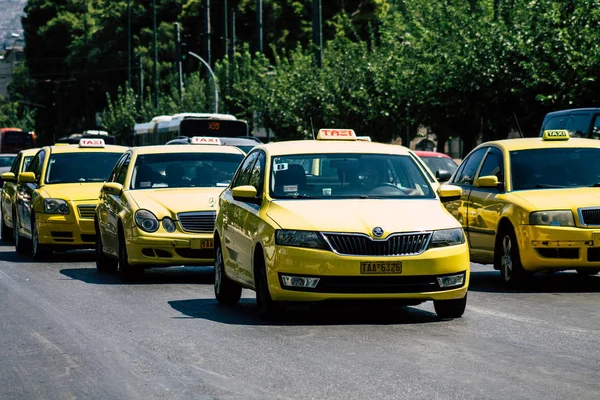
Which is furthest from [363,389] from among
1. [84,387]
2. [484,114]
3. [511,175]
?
[484,114]

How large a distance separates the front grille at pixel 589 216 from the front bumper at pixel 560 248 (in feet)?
0.30

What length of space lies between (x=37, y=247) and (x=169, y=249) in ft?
16.9

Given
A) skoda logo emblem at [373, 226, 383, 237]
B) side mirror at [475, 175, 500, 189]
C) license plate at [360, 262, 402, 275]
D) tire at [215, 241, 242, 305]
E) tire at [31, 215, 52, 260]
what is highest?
side mirror at [475, 175, 500, 189]

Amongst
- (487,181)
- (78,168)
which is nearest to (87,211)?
(78,168)

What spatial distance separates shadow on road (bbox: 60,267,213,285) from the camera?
1720cm

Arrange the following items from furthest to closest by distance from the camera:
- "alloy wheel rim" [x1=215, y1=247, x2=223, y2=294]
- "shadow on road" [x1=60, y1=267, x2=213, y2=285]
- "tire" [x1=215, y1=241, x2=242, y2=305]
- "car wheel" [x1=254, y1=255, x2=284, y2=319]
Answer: "shadow on road" [x1=60, y1=267, x2=213, y2=285] < "alloy wheel rim" [x1=215, y1=247, x2=223, y2=294] < "tire" [x1=215, y1=241, x2=242, y2=305] < "car wheel" [x1=254, y1=255, x2=284, y2=319]

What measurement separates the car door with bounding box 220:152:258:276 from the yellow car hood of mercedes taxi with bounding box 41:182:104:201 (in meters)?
6.80

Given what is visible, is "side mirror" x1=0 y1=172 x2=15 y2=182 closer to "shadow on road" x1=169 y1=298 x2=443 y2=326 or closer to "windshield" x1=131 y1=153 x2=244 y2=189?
"windshield" x1=131 y1=153 x2=244 y2=189

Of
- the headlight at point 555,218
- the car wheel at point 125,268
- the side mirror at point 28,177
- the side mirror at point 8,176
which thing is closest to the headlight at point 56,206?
the side mirror at point 28,177

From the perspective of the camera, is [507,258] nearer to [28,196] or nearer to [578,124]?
[578,124]

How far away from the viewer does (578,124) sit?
22609 mm

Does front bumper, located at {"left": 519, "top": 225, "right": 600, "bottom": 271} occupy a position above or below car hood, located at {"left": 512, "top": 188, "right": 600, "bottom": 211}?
below

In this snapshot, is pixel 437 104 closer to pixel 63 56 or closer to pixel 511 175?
pixel 511 175

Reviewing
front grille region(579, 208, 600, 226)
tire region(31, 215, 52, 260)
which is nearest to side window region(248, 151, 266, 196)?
front grille region(579, 208, 600, 226)
